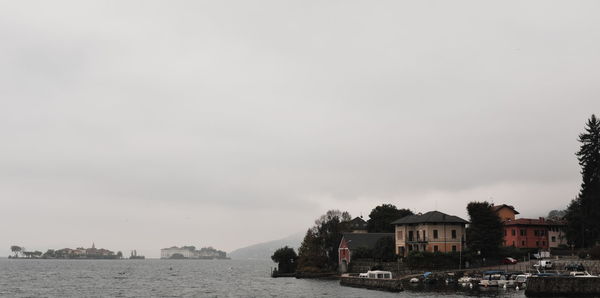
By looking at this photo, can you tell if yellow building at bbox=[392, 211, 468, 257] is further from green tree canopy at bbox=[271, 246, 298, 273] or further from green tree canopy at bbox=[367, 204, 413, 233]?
green tree canopy at bbox=[367, 204, 413, 233]

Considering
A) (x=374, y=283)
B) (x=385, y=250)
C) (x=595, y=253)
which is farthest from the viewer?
(x=385, y=250)

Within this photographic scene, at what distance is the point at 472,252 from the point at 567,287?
1418 inches

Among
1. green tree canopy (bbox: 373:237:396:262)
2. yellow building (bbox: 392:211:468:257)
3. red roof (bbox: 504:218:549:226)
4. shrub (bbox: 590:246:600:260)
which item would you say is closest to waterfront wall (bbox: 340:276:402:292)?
yellow building (bbox: 392:211:468:257)

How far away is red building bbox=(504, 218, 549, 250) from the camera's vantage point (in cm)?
12694

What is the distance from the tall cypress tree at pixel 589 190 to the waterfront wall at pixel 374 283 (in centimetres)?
4210

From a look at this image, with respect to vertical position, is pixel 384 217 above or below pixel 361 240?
above

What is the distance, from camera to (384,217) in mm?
149750

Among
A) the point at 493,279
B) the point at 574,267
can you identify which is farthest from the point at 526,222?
the point at 493,279

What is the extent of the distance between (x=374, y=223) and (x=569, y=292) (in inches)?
3392

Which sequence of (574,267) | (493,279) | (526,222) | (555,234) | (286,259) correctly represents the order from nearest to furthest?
(574,267), (493,279), (526,222), (555,234), (286,259)

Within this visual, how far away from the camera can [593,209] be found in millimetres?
99938

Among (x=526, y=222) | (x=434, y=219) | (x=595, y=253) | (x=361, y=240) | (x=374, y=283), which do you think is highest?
(x=434, y=219)

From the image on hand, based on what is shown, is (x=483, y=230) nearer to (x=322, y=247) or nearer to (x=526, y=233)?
(x=526, y=233)

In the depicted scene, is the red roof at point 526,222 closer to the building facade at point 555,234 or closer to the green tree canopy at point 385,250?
the building facade at point 555,234
